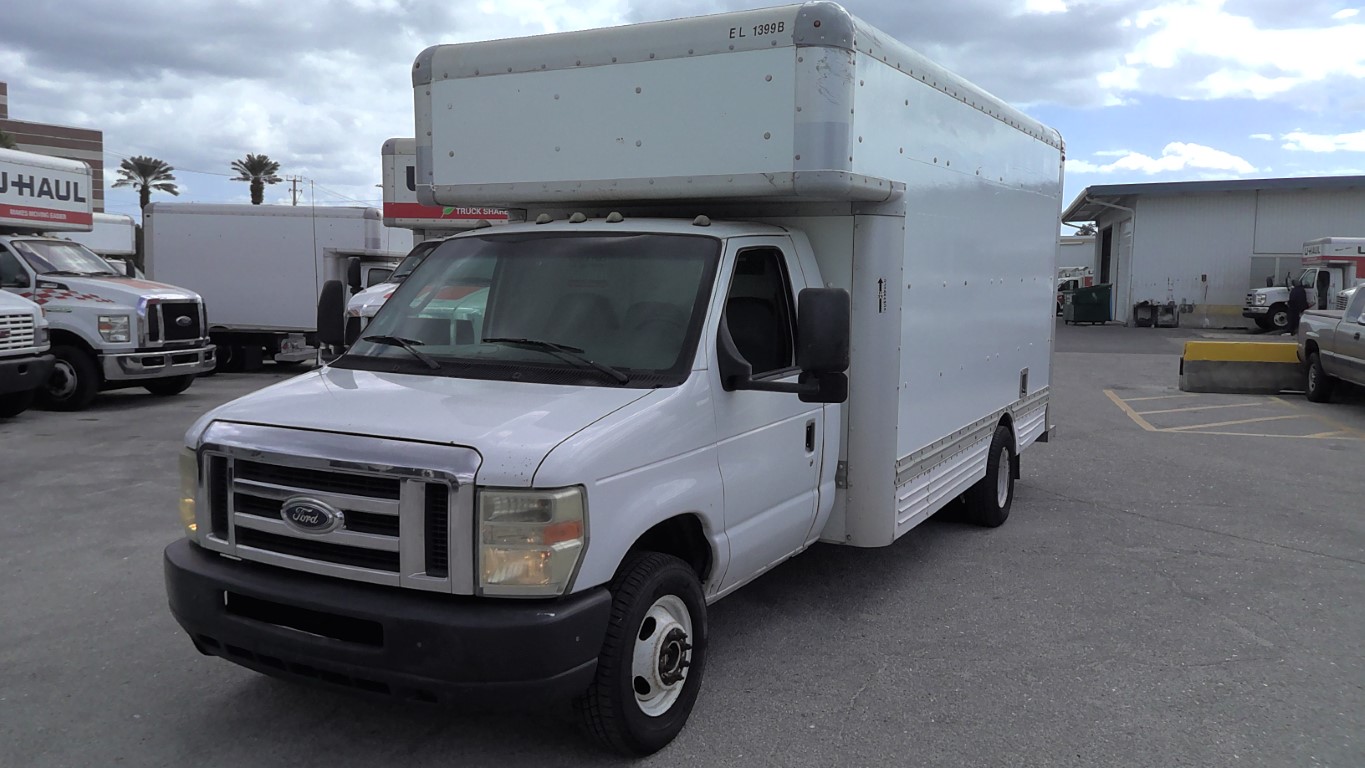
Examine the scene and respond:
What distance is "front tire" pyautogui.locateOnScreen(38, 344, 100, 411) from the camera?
12992 mm

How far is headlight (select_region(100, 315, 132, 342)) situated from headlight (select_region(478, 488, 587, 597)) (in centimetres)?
1177

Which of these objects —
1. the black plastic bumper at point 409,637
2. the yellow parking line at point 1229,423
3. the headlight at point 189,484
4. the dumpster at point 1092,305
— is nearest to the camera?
the black plastic bumper at point 409,637

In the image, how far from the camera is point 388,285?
594 inches

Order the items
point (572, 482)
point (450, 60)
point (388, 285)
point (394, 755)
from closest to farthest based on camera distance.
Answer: point (572, 482) → point (394, 755) → point (450, 60) → point (388, 285)

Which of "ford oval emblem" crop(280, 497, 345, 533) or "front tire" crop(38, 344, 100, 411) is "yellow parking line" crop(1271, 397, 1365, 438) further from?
"front tire" crop(38, 344, 100, 411)

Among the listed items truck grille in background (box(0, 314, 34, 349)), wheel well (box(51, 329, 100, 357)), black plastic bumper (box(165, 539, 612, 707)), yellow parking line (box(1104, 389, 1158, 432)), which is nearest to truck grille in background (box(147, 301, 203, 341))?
wheel well (box(51, 329, 100, 357))

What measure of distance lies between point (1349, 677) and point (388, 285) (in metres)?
12.9

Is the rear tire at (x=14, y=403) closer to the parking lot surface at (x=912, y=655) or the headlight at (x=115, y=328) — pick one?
the headlight at (x=115, y=328)

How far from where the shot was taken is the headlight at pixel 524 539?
130 inches

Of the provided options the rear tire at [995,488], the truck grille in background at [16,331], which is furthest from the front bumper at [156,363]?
the rear tire at [995,488]

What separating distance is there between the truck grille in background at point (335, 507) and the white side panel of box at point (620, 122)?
83.8 inches

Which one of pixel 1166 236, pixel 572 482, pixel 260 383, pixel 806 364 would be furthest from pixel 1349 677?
pixel 1166 236

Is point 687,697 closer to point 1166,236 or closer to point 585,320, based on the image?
point 585,320

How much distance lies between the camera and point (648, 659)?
3828mm
